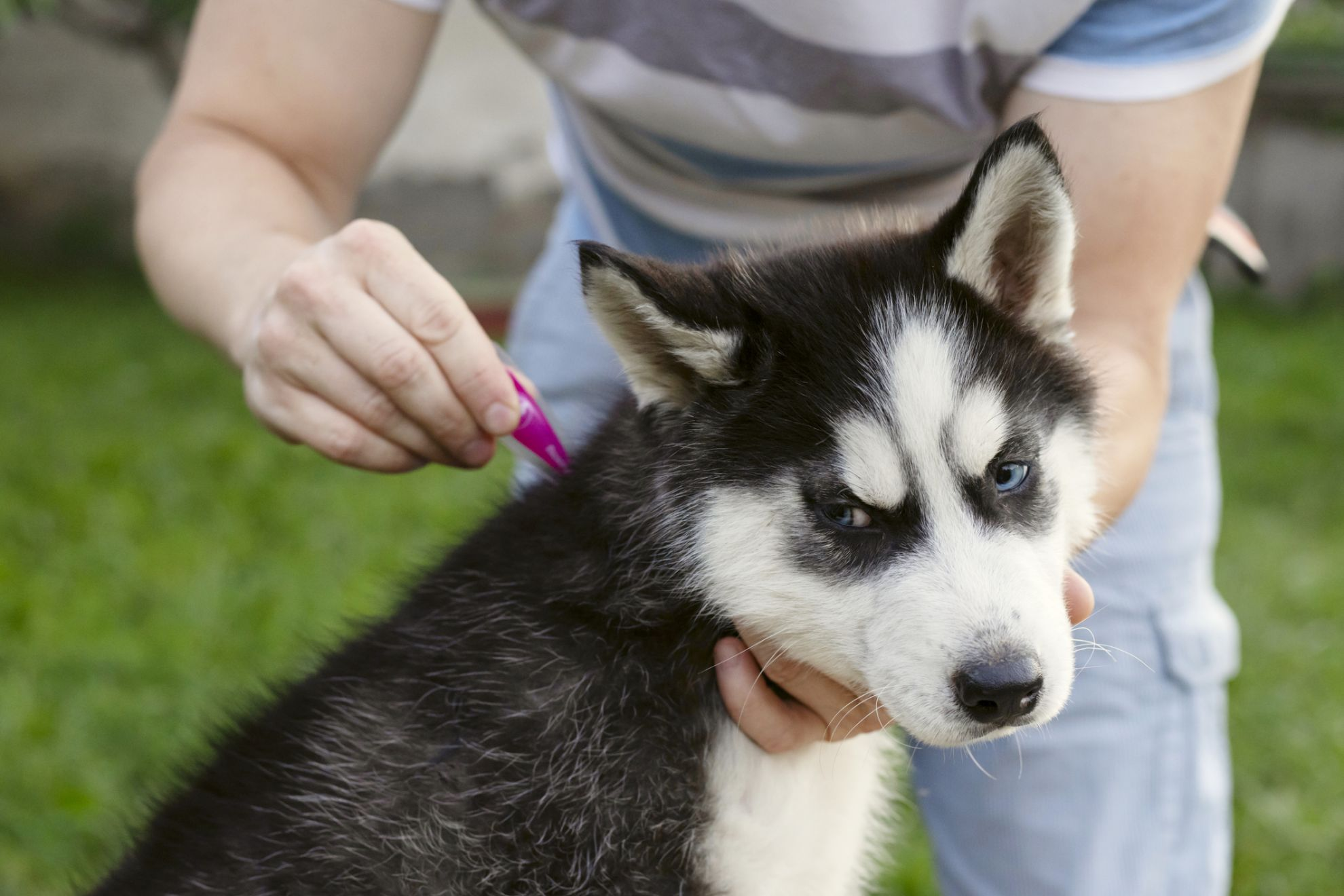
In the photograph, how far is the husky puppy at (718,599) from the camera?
201 cm

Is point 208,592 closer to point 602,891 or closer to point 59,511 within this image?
point 59,511

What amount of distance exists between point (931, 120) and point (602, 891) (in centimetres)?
166

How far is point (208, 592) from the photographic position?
5.68 m

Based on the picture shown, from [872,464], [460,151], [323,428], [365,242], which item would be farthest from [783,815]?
[460,151]

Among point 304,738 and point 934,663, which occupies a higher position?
point 934,663

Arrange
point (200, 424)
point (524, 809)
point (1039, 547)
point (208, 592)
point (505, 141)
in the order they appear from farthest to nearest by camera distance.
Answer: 1. point (505, 141)
2. point (200, 424)
3. point (208, 592)
4. point (524, 809)
5. point (1039, 547)

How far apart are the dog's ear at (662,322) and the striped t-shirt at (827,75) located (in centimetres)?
66

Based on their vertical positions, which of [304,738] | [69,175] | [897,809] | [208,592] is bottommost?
[69,175]

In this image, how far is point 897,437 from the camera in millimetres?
2037

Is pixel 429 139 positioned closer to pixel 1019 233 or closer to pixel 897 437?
pixel 1019 233

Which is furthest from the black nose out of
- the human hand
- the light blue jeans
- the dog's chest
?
the light blue jeans

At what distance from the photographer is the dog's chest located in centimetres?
227

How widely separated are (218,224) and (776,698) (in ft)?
4.78

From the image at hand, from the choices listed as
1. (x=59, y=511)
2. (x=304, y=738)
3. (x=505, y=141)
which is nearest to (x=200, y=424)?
(x=59, y=511)
